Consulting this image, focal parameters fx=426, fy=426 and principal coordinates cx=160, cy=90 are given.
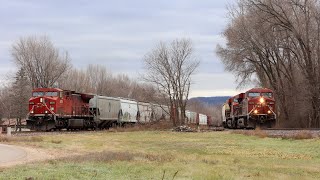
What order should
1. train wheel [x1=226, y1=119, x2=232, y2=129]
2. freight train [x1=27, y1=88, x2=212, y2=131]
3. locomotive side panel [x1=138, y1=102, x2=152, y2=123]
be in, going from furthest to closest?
locomotive side panel [x1=138, y1=102, x2=152, y2=123] < train wheel [x1=226, y1=119, x2=232, y2=129] < freight train [x1=27, y1=88, x2=212, y2=131]

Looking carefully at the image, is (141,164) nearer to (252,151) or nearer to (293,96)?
(252,151)

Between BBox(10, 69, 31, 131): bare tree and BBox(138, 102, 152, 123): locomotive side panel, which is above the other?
BBox(10, 69, 31, 131): bare tree

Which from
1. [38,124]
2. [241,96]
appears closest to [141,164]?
[38,124]

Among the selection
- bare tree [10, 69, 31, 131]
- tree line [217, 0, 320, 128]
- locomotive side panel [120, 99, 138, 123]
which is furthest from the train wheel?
bare tree [10, 69, 31, 131]

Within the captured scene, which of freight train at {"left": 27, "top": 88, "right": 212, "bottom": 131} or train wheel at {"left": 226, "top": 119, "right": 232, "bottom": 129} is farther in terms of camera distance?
train wheel at {"left": 226, "top": 119, "right": 232, "bottom": 129}

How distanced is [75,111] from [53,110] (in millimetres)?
3643

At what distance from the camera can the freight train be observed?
3616 cm

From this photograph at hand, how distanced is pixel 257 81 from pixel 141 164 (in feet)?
153

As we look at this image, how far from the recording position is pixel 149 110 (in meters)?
57.0

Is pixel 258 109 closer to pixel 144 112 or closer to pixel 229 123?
pixel 229 123

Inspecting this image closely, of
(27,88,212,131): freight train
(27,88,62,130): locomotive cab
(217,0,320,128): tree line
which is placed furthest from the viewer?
(217,0,320,128): tree line

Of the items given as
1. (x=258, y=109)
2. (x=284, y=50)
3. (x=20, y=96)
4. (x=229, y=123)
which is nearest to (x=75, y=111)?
(x=258, y=109)

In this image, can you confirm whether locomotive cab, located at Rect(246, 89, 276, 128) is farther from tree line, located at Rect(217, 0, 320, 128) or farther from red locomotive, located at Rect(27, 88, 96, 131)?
red locomotive, located at Rect(27, 88, 96, 131)

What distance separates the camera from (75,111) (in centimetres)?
3947
